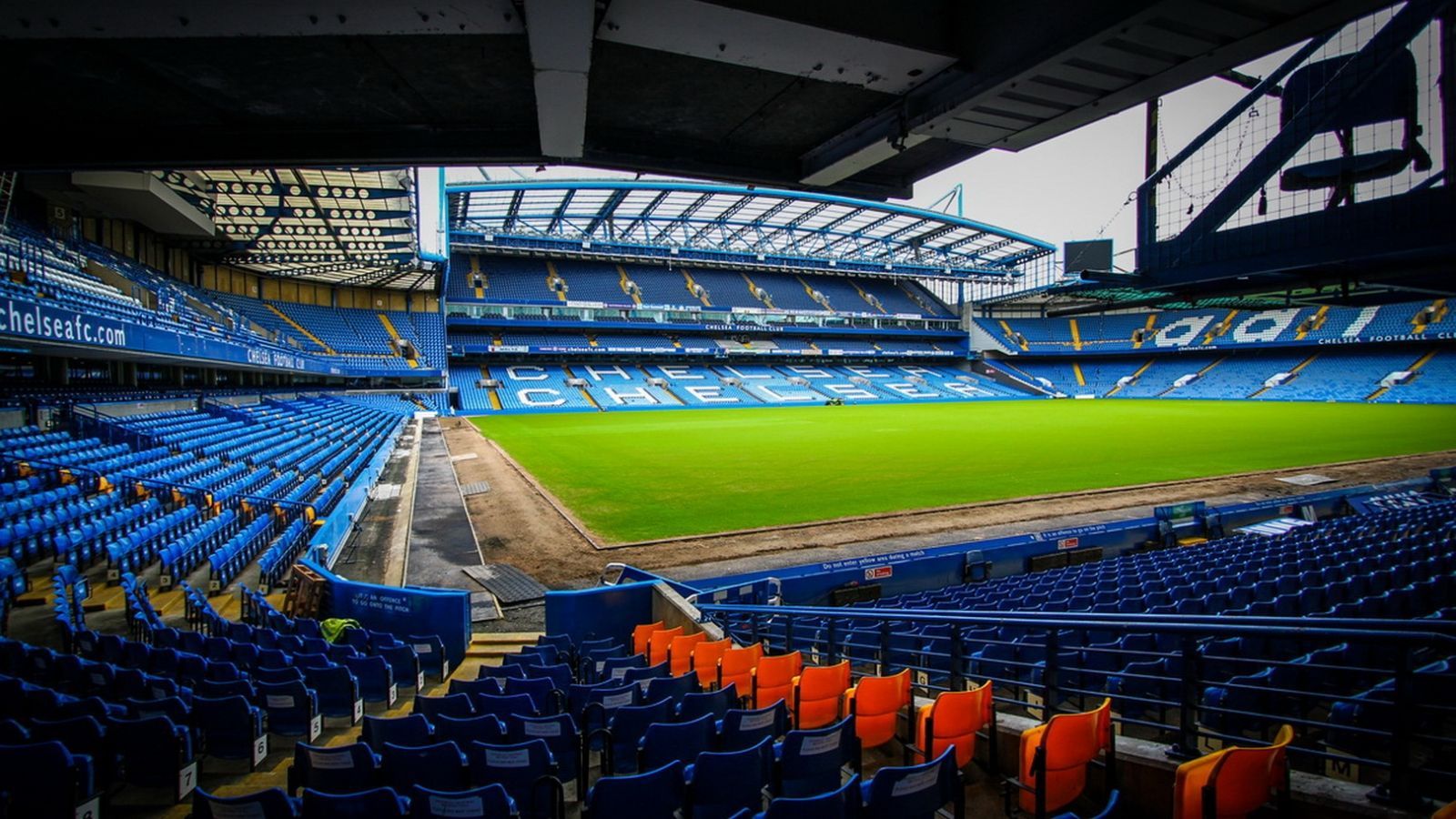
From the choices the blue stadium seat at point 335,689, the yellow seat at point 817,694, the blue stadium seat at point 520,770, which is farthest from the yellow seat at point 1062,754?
the blue stadium seat at point 335,689

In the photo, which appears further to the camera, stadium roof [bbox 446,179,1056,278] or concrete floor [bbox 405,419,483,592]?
stadium roof [bbox 446,179,1056,278]

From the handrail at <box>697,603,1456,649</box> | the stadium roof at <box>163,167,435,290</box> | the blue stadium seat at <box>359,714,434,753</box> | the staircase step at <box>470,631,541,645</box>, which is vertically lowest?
the staircase step at <box>470,631,541,645</box>

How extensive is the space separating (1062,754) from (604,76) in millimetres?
3946

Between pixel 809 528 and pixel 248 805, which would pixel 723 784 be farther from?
pixel 809 528

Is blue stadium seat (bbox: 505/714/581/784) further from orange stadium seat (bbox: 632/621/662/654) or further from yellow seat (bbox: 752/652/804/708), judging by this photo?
orange stadium seat (bbox: 632/621/662/654)

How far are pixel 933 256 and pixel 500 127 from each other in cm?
6600

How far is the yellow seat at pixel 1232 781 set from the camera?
2.66 m

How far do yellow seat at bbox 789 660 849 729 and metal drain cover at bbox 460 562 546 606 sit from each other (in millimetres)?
5643

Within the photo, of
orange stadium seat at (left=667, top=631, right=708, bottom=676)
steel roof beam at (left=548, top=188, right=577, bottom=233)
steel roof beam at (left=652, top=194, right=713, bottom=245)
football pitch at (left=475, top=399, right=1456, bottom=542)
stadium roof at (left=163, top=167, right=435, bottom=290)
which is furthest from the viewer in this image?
steel roof beam at (left=652, top=194, right=713, bottom=245)

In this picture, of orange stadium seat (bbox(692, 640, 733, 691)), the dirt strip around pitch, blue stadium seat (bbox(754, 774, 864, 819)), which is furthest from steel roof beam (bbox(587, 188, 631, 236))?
blue stadium seat (bbox(754, 774, 864, 819))

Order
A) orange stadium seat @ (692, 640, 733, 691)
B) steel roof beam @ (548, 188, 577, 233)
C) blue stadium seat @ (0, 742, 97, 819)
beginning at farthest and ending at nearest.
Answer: steel roof beam @ (548, 188, 577, 233) < orange stadium seat @ (692, 640, 733, 691) < blue stadium seat @ (0, 742, 97, 819)

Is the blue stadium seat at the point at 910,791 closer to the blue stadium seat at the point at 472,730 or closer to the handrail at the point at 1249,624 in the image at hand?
the handrail at the point at 1249,624

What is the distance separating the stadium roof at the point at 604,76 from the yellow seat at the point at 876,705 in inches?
128

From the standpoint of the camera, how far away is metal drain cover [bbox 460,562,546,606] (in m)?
9.91
